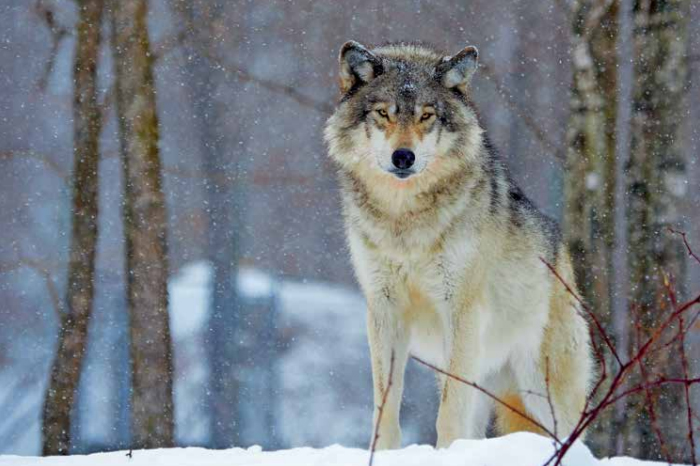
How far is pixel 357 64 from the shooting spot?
548 cm

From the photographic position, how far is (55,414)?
34.9 ft

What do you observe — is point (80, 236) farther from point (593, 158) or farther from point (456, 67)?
point (456, 67)

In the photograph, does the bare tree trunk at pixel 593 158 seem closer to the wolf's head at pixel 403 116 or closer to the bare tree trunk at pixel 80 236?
the wolf's head at pixel 403 116

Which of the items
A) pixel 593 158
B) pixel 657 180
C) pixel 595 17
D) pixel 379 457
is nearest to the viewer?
pixel 379 457

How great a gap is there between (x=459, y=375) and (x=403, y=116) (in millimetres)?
1404

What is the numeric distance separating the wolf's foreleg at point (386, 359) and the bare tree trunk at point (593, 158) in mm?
3137

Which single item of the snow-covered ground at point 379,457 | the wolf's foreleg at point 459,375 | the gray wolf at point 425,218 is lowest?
the snow-covered ground at point 379,457

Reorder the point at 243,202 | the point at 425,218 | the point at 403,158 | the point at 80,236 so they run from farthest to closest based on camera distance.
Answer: the point at 243,202, the point at 80,236, the point at 425,218, the point at 403,158

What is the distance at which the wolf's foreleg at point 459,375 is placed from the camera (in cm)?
534

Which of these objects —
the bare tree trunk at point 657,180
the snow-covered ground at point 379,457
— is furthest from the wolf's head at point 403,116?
the bare tree trunk at point 657,180

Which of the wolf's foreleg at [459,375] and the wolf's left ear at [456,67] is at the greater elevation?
the wolf's left ear at [456,67]

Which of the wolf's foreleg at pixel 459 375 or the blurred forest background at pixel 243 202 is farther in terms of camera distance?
the blurred forest background at pixel 243 202

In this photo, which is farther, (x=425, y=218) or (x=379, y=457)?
(x=425, y=218)

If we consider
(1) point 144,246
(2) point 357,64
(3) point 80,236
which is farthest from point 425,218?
(3) point 80,236
